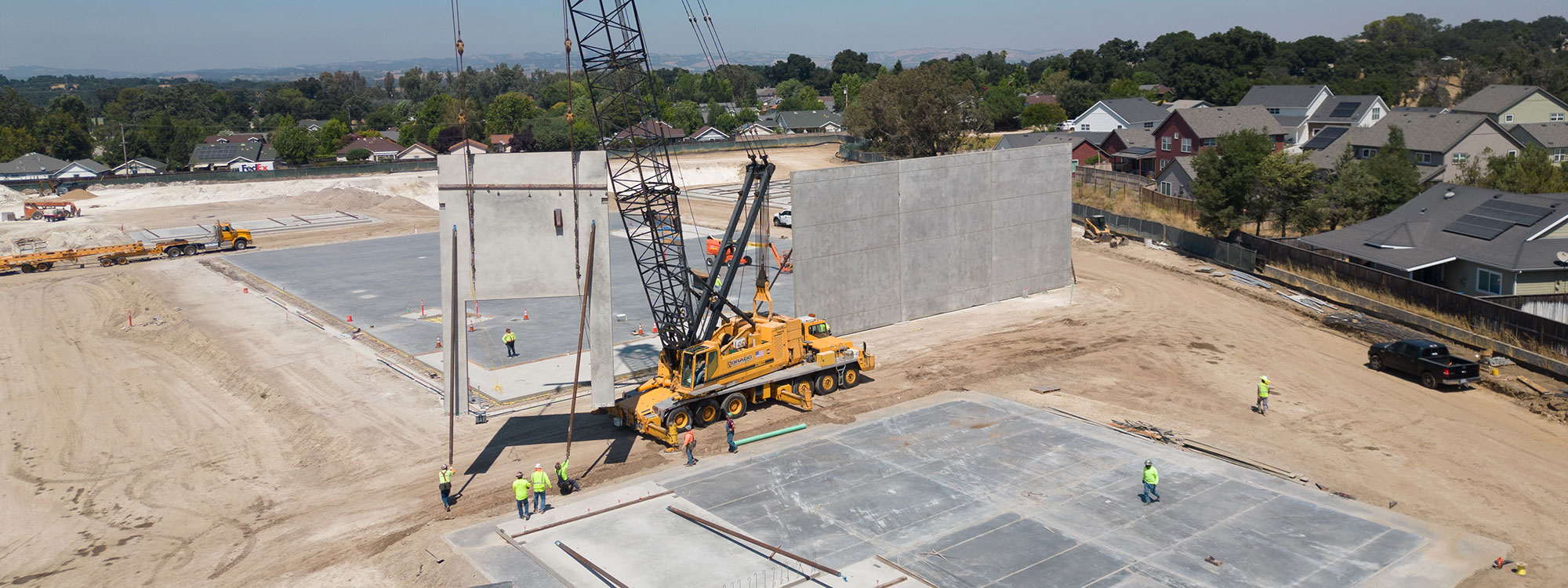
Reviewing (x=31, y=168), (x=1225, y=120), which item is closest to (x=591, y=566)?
(x=1225, y=120)

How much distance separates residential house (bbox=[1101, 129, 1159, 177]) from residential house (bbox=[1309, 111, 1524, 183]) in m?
15.9

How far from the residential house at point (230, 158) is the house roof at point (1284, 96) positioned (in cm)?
11187

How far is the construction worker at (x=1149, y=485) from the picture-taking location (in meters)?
22.9

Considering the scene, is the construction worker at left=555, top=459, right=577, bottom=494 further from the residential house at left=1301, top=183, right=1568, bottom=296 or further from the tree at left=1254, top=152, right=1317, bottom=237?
the tree at left=1254, top=152, right=1317, bottom=237

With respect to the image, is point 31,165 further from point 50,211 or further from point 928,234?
point 928,234

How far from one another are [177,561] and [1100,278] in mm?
41187

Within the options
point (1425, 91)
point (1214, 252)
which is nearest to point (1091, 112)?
point (1425, 91)

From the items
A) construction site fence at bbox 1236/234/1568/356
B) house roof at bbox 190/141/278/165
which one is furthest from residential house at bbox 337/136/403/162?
construction site fence at bbox 1236/234/1568/356

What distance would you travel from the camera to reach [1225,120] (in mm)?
82125

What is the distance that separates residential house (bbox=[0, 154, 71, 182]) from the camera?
10475 cm

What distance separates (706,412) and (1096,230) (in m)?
39.1

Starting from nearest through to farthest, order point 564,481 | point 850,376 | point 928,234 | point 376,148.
Answer: 1. point 564,481
2. point 850,376
3. point 928,234
4. point 376,148

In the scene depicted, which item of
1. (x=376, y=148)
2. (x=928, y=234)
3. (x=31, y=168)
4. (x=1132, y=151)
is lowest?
(x=928, y=234)

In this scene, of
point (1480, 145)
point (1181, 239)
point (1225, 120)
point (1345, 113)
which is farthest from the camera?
point (1345, 113)
